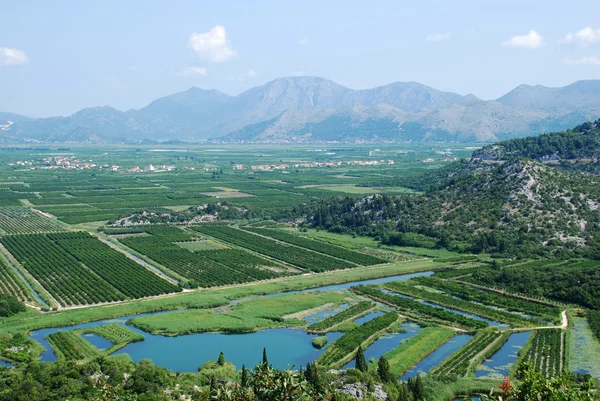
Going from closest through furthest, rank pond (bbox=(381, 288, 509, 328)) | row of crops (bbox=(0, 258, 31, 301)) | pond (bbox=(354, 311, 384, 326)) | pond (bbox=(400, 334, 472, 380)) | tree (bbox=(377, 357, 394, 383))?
tree (bbox=(377, 357, 394, 383)), pond (bbox=(400, 334, 472, 380)), pond (bbox=(381, 288, 509, 328)), pond (bbox=(354, 311, 384, 326)), row of crops (bbox=(0, 258, 31, 301))

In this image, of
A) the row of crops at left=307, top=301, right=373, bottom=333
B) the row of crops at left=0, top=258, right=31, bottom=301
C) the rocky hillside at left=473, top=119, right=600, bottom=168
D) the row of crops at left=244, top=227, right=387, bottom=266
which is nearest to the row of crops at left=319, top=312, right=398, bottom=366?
the row of crops at left=307, top=301, right=373, bottom=333

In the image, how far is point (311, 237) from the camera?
79688 mm

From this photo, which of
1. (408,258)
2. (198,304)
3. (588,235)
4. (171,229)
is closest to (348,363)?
(198,304)

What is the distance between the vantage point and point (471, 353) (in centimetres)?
3900

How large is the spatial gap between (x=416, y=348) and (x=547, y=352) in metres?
7.78

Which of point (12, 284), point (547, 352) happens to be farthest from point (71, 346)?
point (547, 352)

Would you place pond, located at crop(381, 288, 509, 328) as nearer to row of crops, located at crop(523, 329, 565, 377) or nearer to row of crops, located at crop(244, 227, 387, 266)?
row of crops, located at crop(523, 329, 565, 377)

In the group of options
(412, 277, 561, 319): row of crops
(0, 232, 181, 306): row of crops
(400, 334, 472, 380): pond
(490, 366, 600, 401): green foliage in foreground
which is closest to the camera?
(490, 366, 600, 401): green foliage in foreground

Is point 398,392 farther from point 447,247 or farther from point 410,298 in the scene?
point 447,247

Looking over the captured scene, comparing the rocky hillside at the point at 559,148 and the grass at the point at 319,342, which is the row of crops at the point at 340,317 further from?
the rocky hillside at the point at 559,148

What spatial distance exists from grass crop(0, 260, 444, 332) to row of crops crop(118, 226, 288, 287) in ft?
8.48

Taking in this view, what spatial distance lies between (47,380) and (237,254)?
36.9 meters

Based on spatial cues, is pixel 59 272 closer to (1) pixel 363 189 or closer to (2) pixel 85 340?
(2) pixel 85 340

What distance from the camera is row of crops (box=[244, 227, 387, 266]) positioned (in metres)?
66.0
